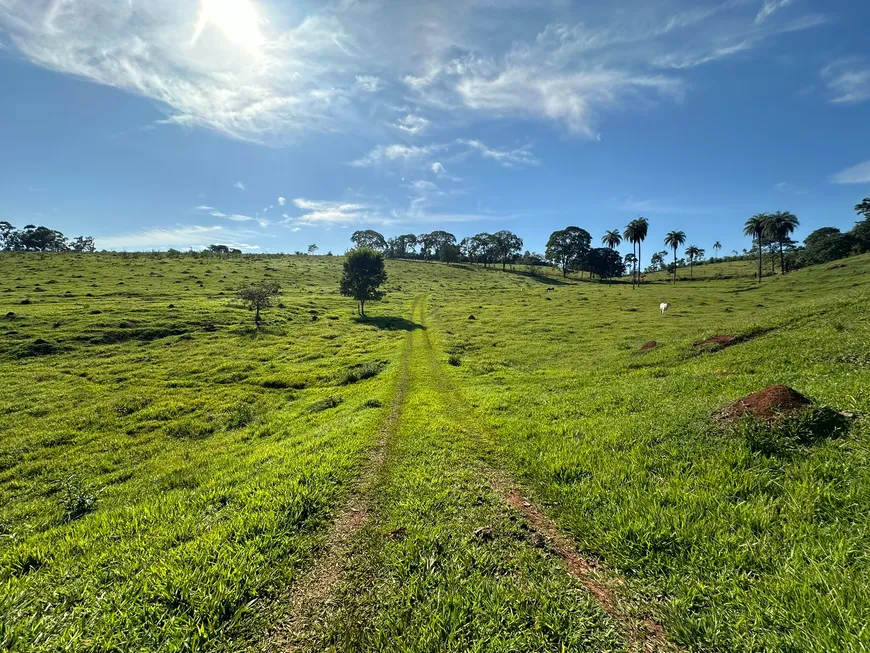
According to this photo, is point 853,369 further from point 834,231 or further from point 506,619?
point 834,231

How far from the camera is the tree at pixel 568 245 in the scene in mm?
129500

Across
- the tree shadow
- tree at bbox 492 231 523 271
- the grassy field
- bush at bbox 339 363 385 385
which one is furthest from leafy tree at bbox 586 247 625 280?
bush at bbox 339 363 385 385

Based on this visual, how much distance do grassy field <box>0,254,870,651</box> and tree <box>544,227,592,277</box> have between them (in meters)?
115

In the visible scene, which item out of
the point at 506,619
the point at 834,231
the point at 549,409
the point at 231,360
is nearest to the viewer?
the point at 506,619

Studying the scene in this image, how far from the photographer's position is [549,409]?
14461 millimetres

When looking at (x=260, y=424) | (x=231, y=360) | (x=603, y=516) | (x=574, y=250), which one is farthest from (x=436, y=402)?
(x=574, y=250)

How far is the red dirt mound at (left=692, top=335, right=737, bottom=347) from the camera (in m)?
19.7

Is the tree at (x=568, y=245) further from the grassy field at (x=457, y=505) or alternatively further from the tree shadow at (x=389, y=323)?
the grassy field at (x=457, y=505)

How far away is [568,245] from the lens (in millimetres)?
132125

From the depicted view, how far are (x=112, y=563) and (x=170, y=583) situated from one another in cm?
195

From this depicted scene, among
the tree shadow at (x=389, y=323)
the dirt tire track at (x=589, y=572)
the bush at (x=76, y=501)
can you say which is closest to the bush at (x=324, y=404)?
the bush at (x=76, y=501)

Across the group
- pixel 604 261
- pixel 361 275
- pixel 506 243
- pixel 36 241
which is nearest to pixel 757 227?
pixel 604 261

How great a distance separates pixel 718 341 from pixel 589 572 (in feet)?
67.1

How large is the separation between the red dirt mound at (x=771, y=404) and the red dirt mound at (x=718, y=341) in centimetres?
1247
